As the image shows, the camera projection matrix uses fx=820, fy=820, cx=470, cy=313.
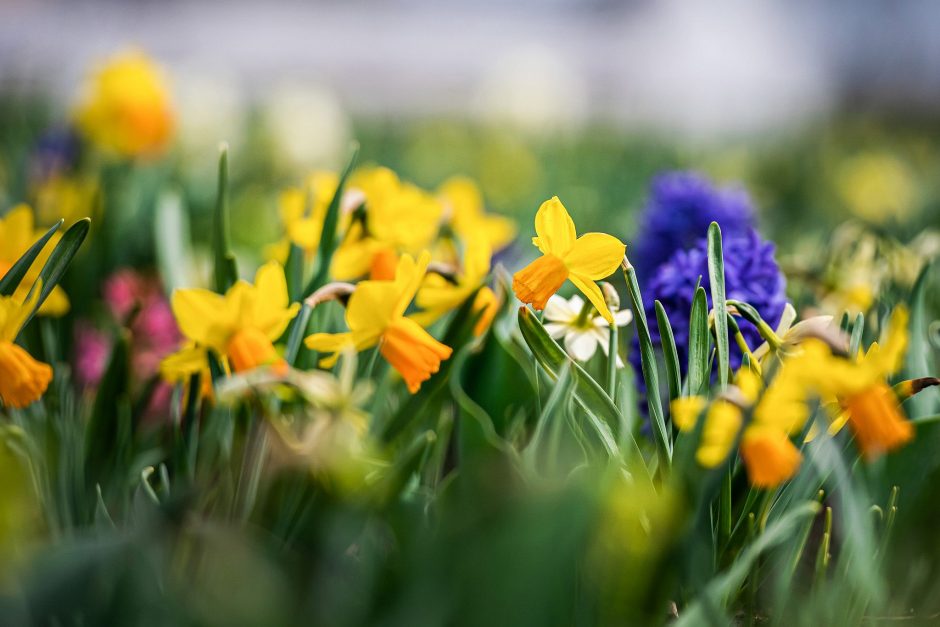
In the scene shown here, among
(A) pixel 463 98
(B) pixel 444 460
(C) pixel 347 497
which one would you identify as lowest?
(A) pixel 463 98

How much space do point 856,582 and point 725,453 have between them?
167 millimetres

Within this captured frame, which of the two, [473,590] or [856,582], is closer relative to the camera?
[473,590]

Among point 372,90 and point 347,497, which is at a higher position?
point 347,497

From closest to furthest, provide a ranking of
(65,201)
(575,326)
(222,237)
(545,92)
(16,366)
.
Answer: (16,366) < (575,326) < (222,237) < (65,201) < (545,92)

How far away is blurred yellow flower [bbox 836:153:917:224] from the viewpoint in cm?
251

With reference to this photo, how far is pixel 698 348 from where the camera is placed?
0.58m

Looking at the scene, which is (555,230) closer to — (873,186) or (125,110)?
(125,110)

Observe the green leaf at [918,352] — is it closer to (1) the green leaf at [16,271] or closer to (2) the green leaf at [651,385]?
(2) the green leaf at [651,385]

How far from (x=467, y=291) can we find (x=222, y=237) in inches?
9.8

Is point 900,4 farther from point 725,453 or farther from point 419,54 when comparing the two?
point 725,453

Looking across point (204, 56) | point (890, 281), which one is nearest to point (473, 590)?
point (890, 281)

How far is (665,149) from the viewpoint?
3148 millimetres

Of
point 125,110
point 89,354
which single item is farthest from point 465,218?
point 125,110

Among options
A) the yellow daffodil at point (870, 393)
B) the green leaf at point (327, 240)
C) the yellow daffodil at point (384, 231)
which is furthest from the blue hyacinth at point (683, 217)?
the yellow daffodil at point (870, 393)
